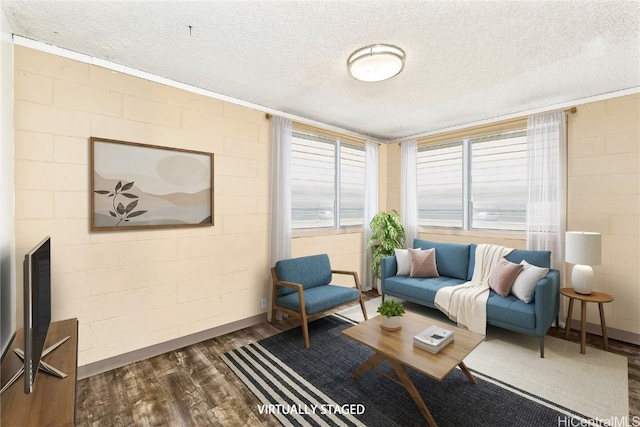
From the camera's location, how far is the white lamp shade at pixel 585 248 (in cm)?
274

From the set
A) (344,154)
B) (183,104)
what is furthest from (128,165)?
(344,154)

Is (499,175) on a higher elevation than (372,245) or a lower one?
higher

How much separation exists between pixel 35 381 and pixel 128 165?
1747 millimetres

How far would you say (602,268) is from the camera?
10.3ft

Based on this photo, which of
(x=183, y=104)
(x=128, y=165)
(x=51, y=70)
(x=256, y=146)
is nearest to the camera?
(x=51, y=70)

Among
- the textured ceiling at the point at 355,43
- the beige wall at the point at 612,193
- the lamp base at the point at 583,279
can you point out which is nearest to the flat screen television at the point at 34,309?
the textured ceiling at the point at 355,43

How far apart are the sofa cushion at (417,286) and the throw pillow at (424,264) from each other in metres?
0.08

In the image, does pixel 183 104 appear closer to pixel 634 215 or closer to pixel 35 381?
pixel 35 381

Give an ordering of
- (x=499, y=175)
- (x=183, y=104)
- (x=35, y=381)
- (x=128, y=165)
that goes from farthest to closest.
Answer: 1. (x=499, y=175)
2. (x=183, y=104)
3. (x=128, y=165)
4. (x=35, y=381)

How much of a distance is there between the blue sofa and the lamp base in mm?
166

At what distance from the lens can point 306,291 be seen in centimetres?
341

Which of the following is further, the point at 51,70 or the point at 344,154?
the point at 344,154

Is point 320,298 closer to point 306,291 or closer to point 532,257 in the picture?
point 306,291

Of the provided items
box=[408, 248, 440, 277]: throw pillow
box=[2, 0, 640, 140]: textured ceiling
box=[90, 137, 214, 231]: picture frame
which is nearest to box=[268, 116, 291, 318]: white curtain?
box=[2, 0, 640, 140]: textured ceiling
